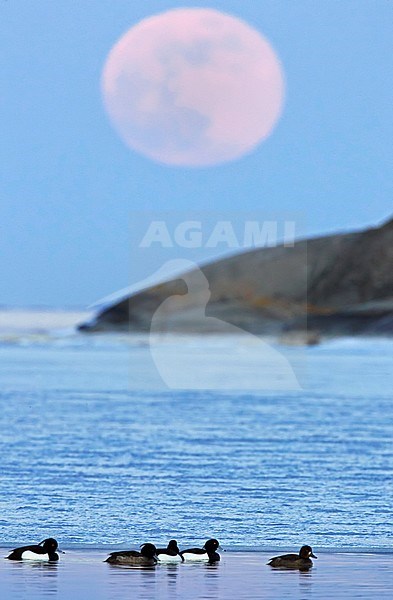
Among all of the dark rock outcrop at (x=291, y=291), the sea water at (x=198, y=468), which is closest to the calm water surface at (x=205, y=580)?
the sea water at (x=198, y=468)

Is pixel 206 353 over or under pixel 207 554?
over

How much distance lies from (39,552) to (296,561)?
1.57 meters

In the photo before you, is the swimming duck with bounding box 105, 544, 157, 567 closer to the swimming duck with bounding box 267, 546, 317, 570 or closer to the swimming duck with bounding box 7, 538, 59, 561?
the swimming duck with bounding box 7, 538, 59, 561

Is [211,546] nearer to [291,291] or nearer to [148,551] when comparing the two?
[148,551]

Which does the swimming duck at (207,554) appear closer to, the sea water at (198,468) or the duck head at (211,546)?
A: the duck head at (211,546)

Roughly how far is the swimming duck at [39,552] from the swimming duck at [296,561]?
1343mm

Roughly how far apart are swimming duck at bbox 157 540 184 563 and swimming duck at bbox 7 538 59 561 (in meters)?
0.65

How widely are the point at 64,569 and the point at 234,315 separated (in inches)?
3426

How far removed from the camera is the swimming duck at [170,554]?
9.51 metres

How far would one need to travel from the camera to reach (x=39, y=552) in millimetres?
9344

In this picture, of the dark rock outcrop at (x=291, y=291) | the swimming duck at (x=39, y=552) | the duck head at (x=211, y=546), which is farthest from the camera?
→ the dark rock outcrop at (x=291, y=291)

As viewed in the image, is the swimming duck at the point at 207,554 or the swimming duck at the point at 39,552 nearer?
the swimming duck at the point at 39,552

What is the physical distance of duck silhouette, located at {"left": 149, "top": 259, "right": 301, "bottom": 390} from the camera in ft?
112

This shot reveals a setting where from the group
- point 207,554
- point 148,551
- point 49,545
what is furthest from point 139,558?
point 49,545
